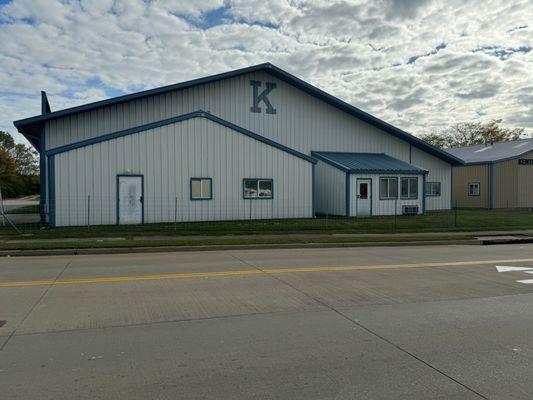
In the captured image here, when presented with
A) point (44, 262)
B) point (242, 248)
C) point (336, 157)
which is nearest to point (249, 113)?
point (336, 157)

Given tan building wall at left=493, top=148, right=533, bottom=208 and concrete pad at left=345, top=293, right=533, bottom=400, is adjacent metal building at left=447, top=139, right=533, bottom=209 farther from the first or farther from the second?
concrete pad at left=345, top=293, right=533, bottom=400

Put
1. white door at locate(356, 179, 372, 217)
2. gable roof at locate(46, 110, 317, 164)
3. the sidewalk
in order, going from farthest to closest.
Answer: white door at locate(356, 179, 372, 217), gable roof at locate(46, 110, 317, 164), the sidewalk

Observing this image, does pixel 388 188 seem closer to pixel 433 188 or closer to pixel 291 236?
pixel 433 188

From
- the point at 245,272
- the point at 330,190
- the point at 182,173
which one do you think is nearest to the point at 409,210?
the point at 330,190

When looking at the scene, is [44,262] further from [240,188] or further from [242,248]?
[240,188]

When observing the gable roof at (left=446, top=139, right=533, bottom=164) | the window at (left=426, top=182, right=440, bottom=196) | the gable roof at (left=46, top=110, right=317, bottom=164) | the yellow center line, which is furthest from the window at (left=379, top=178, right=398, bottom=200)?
the yellow center line

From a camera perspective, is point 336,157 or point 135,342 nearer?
point 135,342

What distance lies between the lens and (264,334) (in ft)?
19.2

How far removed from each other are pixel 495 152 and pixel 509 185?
15.3 feet

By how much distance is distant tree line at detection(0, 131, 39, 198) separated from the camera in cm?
7819

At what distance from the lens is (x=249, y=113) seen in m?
29.4

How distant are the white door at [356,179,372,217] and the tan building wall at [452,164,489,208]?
1426 centimetres

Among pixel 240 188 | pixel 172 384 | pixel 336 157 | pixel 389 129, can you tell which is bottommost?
pixel 172 384

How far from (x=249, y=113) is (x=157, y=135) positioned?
8.55 meters
